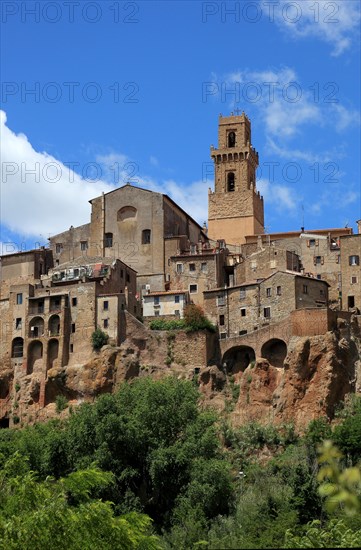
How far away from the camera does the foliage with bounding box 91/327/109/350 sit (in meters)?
72.8

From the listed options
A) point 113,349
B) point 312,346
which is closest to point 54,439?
point 113,349

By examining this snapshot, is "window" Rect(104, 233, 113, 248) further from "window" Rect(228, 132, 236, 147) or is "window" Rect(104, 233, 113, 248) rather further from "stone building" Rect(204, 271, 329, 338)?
"window" Rect(228, 132, 236, 147)

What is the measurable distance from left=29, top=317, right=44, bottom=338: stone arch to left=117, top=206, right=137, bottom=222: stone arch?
15991mm

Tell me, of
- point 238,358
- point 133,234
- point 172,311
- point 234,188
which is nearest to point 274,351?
point 238,358

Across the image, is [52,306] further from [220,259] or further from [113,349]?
[220,259]

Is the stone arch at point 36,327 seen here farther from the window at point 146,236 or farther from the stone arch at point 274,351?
the stone arch at point 274,351

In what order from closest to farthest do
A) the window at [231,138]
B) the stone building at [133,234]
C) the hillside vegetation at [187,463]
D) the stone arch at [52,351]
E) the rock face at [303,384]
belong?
the hillside vegetation at [187,463]
the rock face at [303,384]
the stone arch at [52,351]
the stone building at [133,234]
the window at [231,138]

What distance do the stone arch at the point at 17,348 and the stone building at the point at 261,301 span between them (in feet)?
51.0

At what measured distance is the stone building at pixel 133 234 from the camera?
278ft

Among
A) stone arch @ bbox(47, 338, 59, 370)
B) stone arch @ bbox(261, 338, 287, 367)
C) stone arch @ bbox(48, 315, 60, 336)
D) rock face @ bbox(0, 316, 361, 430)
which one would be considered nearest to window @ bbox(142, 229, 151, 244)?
stone arch @ bbox(48, 315, 60, 336)

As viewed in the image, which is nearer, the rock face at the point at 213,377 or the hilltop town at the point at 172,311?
the rock face at the point at 213,377

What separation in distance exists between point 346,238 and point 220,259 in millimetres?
11393

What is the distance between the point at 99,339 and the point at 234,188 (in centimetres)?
3777

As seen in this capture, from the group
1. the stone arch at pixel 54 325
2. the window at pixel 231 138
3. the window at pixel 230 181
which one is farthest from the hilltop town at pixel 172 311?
the window at pixel 231 138
